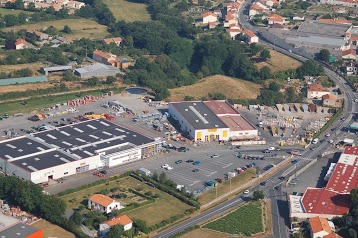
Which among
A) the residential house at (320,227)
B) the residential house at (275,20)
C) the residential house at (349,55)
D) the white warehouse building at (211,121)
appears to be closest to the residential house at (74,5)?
the residential house at (275,20)

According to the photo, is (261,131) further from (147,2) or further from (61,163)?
(147,2)

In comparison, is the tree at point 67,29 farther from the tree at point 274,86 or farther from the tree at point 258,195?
the tree at point 258,195

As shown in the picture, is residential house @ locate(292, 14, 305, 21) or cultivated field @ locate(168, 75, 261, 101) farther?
residential house @ locate(292, 14, 305, 21)

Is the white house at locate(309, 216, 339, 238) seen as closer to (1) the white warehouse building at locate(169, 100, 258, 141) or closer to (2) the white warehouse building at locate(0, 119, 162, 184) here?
(2) the white warehouse building at locate(0, 119, 162, 184)

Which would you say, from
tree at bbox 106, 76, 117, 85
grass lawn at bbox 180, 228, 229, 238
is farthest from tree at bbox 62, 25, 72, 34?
grass lawn at bbox 180, 228, 229, 238

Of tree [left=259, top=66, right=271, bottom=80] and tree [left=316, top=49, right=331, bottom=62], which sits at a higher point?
tree [left=316, top=49, right=331, bottom=62]

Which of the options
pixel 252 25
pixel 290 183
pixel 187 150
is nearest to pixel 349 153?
pixel 290 183
